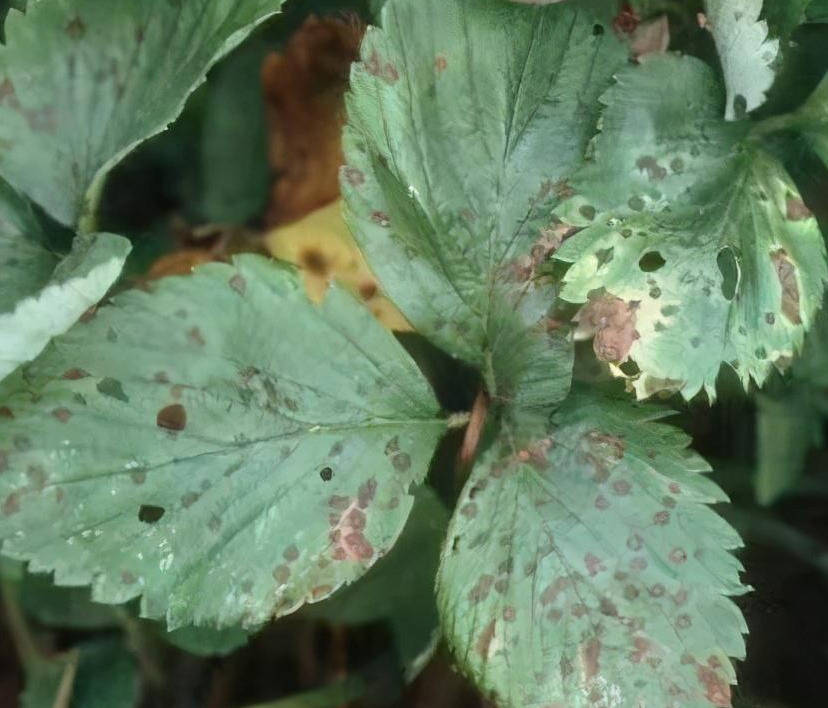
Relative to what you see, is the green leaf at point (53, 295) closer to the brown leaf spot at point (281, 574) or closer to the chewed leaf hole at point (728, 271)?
the brown leaf spot at point (281, 574)

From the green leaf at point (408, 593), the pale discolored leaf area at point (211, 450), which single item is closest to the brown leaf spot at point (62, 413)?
the pale discolored leaf area at point (211, 450)

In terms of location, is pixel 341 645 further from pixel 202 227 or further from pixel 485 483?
pixel 202 227

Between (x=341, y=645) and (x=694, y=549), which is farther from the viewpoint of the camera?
(x=341, y=645)

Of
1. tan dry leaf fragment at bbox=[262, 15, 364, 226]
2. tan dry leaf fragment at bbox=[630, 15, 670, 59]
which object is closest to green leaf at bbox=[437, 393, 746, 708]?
tan dry leaf fragment at bbox=[630, 15, 670, 59]

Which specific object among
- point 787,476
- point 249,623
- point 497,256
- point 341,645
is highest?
point 497,256

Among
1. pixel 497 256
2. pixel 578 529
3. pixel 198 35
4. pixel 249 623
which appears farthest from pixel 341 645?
pixel 198 35

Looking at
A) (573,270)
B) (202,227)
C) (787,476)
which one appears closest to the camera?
(573,270)

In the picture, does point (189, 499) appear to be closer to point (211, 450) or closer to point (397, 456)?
point (211, 450)

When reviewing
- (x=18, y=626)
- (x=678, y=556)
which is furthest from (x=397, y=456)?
(x=18, y=626)
